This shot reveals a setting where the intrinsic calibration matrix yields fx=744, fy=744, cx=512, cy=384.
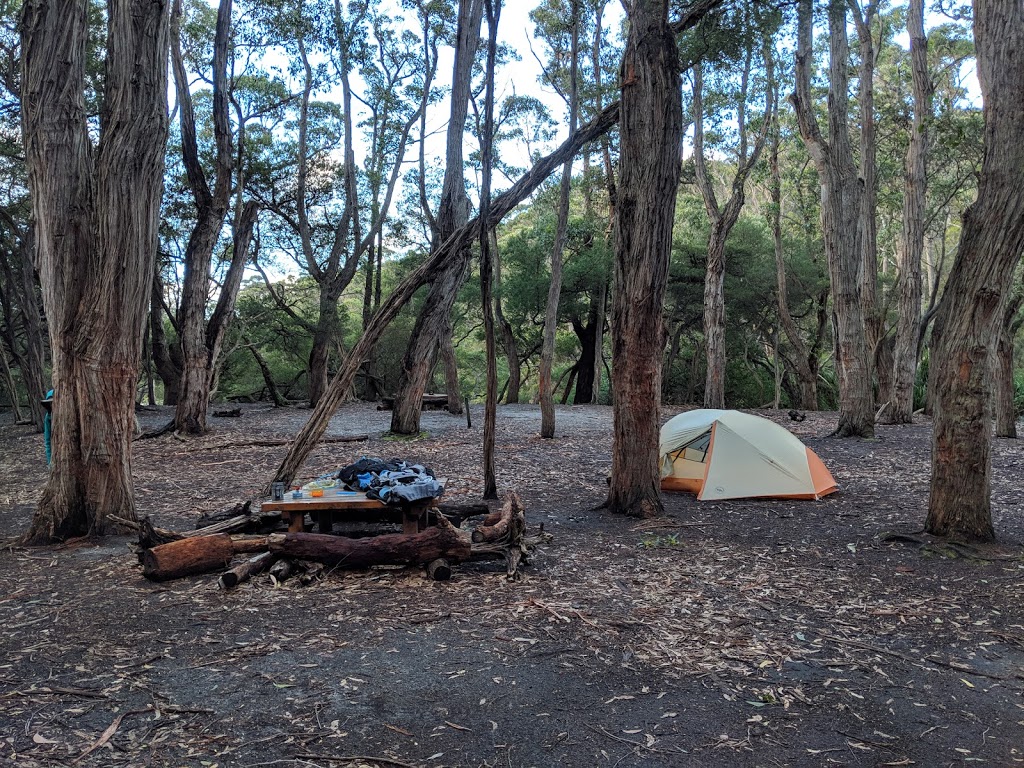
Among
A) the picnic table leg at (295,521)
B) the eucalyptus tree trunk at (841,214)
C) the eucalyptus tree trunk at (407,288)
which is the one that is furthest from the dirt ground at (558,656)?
the eucalyptus tree trunk at (841,214)

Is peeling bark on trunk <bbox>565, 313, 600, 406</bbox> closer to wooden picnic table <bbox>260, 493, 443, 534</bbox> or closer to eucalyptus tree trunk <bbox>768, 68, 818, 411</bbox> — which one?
eucalyptus tree trunk <bbox>768, 68, 818, 411</bbox>

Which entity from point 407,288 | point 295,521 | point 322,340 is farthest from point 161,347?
point 295,521

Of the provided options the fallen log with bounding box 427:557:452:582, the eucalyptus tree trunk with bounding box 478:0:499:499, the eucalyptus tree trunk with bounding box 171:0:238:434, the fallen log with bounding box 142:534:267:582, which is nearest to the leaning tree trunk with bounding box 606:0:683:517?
the eucalyptus tree trunk with bounding box 478:0:499:499

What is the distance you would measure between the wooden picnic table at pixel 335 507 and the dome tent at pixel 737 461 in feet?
11.8

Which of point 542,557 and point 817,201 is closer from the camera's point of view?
point 542,557

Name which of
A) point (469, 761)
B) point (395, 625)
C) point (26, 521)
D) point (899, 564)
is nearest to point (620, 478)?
point (899, 564)

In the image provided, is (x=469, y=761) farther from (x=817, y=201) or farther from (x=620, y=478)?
(x=817, y=201)

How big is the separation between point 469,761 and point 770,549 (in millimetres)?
4396

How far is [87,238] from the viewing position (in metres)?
7.01

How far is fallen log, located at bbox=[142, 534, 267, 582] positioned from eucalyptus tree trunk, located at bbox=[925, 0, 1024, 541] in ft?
19.6

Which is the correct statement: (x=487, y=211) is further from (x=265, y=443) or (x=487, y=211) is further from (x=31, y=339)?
(x=31, y=339)

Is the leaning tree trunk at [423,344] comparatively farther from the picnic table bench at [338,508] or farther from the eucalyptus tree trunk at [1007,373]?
the eucalyptus tree trunk at [1007,373]

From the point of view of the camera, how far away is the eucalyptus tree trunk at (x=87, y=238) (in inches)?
272

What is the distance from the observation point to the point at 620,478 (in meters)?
8.25
